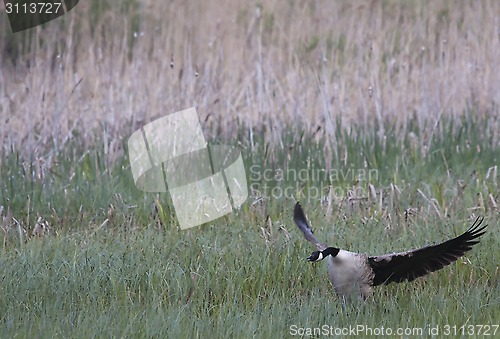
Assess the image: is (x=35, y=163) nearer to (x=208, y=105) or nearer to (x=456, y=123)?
(x=208, y=105)

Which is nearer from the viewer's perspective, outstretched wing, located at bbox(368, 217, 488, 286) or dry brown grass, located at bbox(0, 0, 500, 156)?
outstretched wing, located at bbox(368, 217, 488, 286)

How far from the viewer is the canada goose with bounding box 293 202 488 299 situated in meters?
4.04

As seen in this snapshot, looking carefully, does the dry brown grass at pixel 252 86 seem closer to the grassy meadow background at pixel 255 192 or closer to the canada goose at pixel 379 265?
the grassy meadow background at pixel 255 192

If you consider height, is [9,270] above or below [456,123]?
above

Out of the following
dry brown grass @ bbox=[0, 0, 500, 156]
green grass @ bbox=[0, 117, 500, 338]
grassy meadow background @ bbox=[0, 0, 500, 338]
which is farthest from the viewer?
dry brown grass @ bbox=[0, 0, 500, 156]

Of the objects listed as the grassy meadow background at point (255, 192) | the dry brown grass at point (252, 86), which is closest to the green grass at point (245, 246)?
the grassy meadow background at point (255, 192)

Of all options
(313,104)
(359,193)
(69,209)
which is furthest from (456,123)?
(69,209)

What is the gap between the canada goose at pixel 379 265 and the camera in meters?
4.04

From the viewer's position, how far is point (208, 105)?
7.29m

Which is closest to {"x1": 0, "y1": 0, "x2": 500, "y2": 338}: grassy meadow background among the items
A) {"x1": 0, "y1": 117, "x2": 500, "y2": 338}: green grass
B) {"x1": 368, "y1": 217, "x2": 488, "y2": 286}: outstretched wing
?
{"x1": 0, "y1": 117, "x2": 500, "y2": 338}: green grass

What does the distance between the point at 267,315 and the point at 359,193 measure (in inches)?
80.4

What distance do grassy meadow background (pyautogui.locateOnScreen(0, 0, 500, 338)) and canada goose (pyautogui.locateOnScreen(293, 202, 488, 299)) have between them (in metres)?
0.10

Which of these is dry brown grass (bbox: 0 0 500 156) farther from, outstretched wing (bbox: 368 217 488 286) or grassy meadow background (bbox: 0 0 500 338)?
outstretched wing (bbox: 368 217 488 286)

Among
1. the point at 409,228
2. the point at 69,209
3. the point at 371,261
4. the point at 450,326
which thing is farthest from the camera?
the point at 69,209
